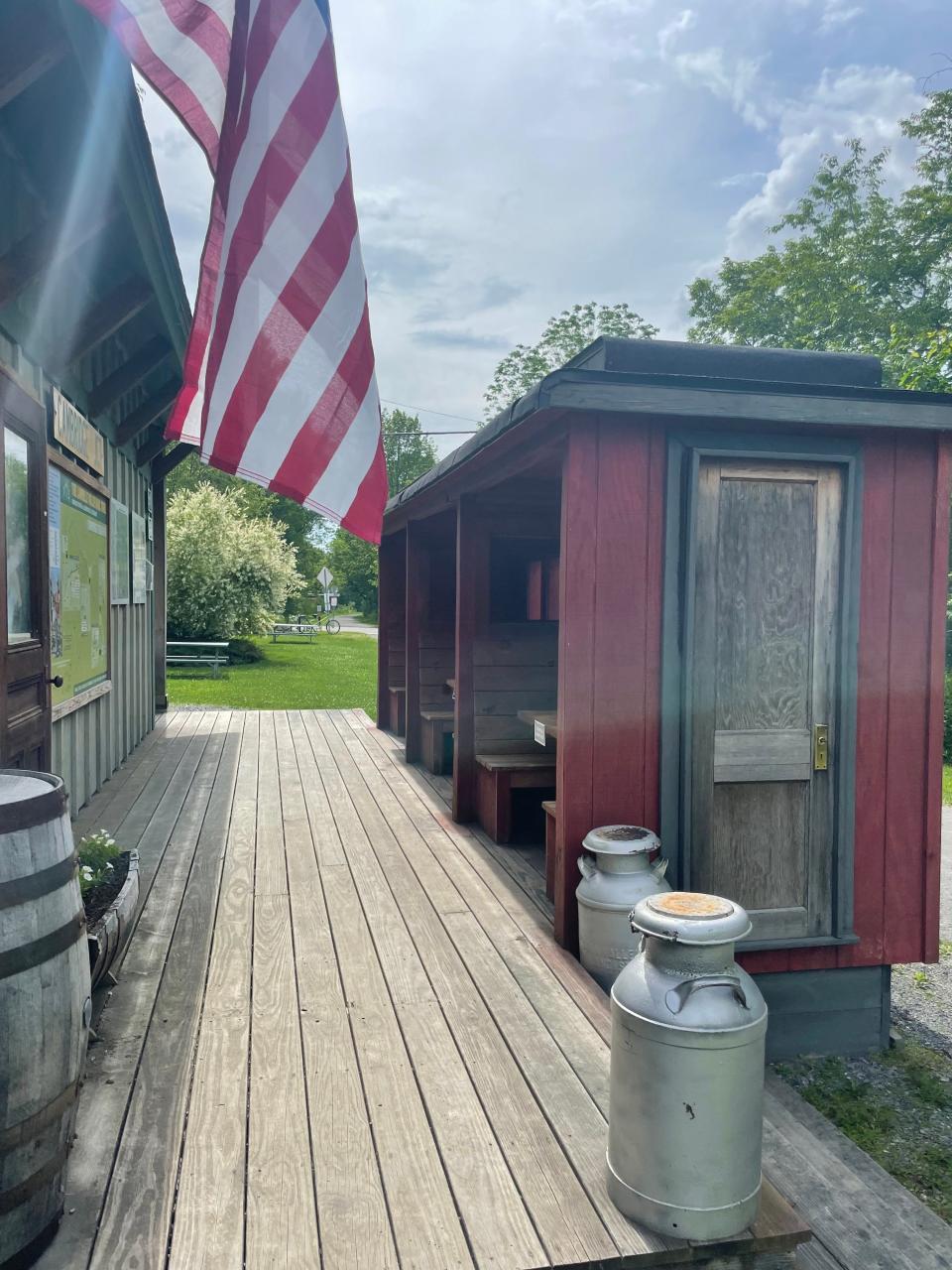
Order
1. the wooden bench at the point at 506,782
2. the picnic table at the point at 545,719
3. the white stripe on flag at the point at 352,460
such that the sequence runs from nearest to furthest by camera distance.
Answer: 1. the white stripe on flag at the point at 352,460
2. the picnic table at the point at 545,719
3. the wooden bench at the point at 506,782

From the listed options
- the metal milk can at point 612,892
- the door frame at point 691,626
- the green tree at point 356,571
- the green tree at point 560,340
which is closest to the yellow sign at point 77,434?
the door frame at point 691,626

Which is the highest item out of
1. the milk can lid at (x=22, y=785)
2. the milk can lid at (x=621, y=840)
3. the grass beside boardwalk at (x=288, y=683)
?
the milk can lid at (x=22, y=785)

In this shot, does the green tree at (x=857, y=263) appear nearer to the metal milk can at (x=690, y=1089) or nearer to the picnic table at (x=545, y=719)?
the picnic table at (x=545, y=719)

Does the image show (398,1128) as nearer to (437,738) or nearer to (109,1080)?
(109,1080)

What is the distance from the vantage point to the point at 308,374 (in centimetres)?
237

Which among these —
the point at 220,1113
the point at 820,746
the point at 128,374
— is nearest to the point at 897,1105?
the point at 820,746

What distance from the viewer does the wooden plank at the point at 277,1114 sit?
1.83 m

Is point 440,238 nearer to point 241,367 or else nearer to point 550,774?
point 550,774

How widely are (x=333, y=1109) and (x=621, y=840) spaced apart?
4.58 ft

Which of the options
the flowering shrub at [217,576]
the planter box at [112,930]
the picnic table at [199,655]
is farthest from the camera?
the flowering shrub at [217,576]

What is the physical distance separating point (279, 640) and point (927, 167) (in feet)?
68.5

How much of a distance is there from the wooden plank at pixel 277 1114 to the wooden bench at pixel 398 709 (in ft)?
14.1

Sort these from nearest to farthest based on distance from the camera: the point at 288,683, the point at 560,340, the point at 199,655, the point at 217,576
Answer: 1. the point at 288,683
2. the point at 199,655
3. the point at 217,576
4. the point at 560,340

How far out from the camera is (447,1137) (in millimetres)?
2209
